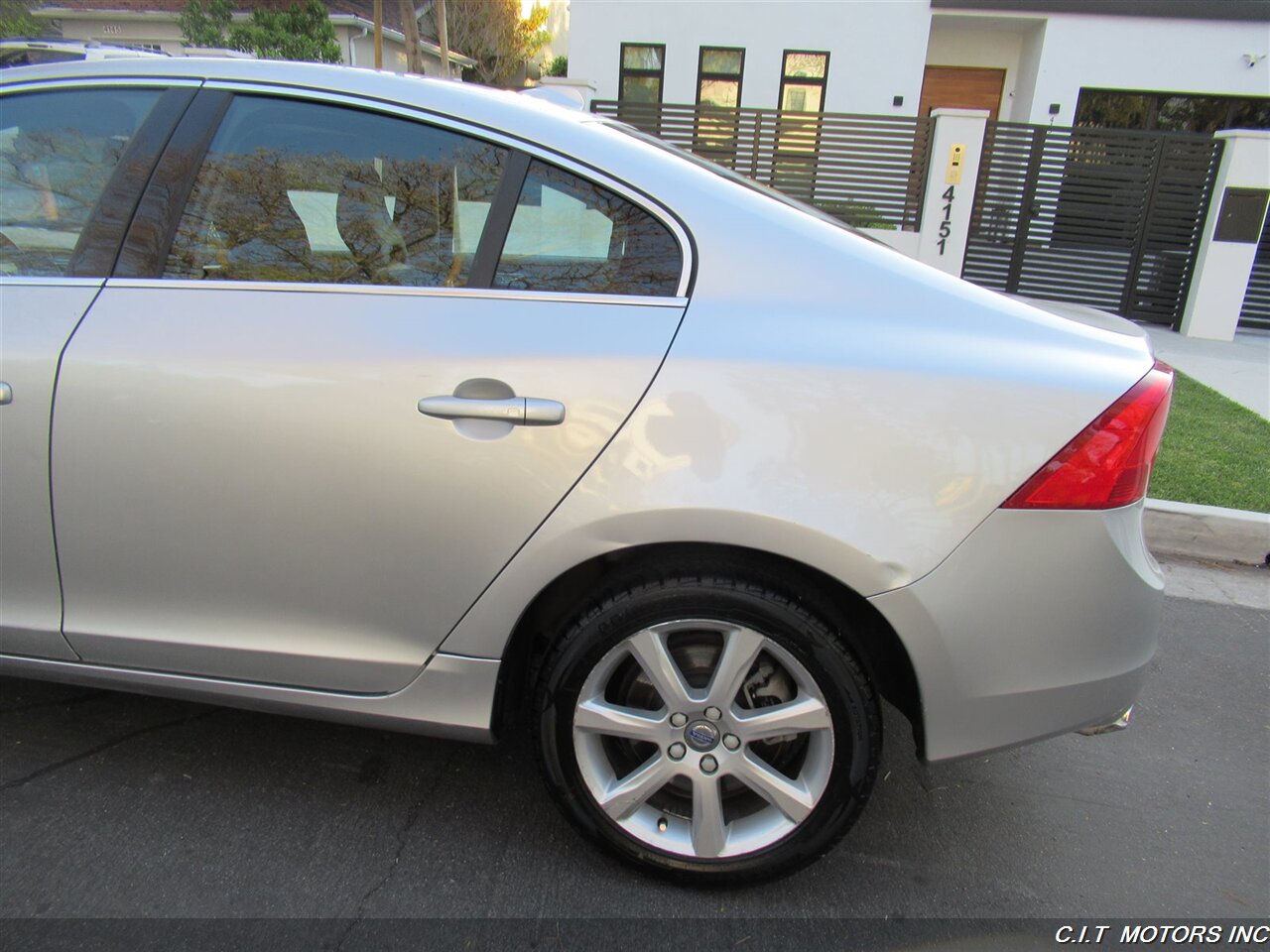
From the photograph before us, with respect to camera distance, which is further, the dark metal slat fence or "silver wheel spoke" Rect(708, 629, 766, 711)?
the dark metal slat fence

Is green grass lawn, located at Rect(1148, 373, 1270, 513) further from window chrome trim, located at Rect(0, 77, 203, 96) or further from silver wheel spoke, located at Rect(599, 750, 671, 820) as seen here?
window chrome trim, located at Rect(0, 77, 203, 96)

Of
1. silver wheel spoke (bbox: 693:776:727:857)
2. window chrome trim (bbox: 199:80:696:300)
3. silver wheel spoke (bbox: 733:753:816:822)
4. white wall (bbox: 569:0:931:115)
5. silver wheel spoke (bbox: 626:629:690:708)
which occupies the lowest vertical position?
silver wheel spoke (bbox: 693:776:727:857)

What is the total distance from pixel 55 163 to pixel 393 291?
1072 millimetres

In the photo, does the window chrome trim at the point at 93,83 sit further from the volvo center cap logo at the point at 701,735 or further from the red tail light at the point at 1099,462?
the red tail light at the point at 1099,462

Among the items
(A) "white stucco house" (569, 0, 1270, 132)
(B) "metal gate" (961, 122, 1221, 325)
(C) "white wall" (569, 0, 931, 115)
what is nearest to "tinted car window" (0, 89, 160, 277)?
(B) "metal gate" (961, 122, 1221, 325)

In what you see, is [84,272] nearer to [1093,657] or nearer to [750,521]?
[750,521]

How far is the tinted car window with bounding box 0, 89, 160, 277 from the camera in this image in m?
2.07

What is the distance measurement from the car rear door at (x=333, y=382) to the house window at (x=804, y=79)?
14.5 m

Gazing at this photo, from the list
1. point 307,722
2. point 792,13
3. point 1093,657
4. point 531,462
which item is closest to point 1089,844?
point 1093,657

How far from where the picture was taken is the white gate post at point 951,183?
32.1 ft

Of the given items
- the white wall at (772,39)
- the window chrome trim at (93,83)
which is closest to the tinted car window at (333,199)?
the window chrome trim at (93,83)

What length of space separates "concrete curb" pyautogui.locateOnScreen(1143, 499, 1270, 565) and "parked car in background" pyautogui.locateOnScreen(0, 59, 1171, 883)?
105 inches

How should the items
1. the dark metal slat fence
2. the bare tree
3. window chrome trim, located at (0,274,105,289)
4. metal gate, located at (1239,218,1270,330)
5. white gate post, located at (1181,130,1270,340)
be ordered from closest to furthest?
window chrome trim, located at (0,274,105,289)
white gate post, located at (1181,130,1270,340)
metal gate, located at (1239,218,1270,330)
the dark metal slat fence
the bare tree

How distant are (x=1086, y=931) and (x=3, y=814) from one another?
105 inches
